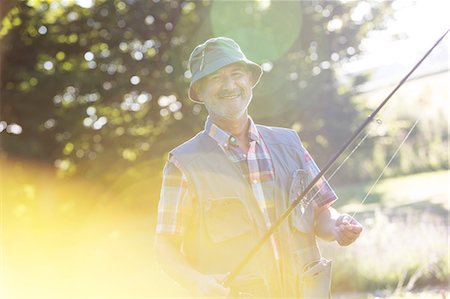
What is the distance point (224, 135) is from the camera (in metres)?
2.28

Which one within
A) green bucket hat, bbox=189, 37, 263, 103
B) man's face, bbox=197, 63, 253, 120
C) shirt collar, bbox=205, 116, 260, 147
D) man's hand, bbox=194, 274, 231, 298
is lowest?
man's hand, bbox=194, 274, 231, 298

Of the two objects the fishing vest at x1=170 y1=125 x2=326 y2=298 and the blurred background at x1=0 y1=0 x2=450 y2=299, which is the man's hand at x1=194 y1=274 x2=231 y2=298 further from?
the blurred background at x1=0 y1=0 x2=450 y2=299

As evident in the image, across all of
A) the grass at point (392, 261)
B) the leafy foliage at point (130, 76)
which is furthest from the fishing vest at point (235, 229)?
the leafy foliage at point (130, 76)

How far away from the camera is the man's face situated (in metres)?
2.24

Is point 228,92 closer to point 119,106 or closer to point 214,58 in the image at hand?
point 214,58

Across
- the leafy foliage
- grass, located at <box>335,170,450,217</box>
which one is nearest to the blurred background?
the leafy foliage

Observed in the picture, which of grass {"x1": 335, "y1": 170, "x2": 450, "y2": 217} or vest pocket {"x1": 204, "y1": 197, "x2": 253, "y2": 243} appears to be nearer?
vest pocket {"x1": 204, "y1": 197, "x2": 253, "y2": 243}

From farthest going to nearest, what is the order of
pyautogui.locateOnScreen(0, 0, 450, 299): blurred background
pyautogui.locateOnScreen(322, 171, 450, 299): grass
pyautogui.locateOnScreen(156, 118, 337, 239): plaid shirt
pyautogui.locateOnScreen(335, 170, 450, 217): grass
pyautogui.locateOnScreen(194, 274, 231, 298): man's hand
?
pyautogui.locateOnScreen(335, 170, 450, 217): grass
pyautogui.locateOnScreen(0, 0, 450, 299): blurred background
pyautogui.locateOnScreen(322, 171, 450, 299): grass
pyautogui.locateOnScreen(156, 118, 337, 239): plaid shirt
pyautogui.locateOnScreen(194, 274, 231, 298): man's hand

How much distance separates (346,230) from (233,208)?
14.0 inches

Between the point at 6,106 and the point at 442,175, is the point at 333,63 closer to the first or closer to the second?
the point at 6,106

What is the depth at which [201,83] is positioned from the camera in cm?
232

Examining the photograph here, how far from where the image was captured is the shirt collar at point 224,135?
7.45 ft

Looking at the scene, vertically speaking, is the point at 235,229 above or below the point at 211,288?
above

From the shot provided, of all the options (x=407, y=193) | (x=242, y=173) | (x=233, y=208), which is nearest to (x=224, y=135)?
(x=242, y=173)
